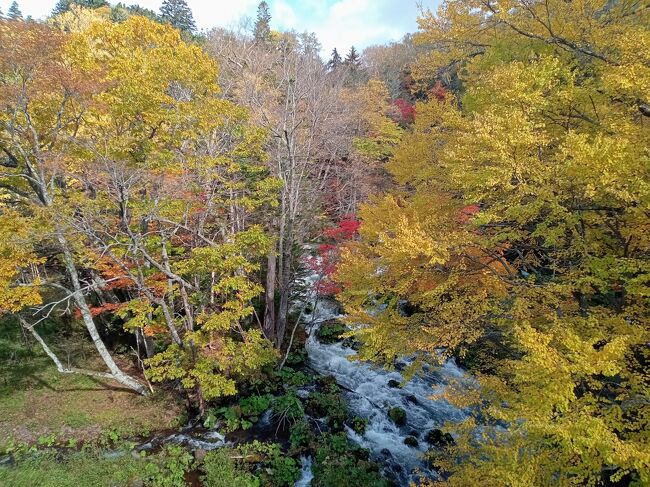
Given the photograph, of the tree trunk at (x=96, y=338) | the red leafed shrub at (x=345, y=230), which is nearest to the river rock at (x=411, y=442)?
the red leafed shrub at (x=345, y=230)

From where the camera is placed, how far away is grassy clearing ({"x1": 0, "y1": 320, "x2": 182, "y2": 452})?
988 cm

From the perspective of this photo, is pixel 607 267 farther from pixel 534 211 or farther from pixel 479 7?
pixel 479 7

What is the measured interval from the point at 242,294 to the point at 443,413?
757cm

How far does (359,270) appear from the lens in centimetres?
959

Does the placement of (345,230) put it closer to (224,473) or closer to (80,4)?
(224,473)

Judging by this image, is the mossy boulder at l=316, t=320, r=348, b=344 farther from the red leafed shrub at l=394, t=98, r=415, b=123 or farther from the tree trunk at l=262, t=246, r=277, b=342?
the red leafed shrub at l=394, t=98, r=415, b=123

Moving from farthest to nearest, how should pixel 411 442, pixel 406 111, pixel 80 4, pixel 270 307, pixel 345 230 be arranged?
pixel 80 4 < pixel 406 111 < pixel 345 230 < pixel 270 307 < pixel 411 442

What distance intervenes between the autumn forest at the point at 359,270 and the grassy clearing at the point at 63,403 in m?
0.07

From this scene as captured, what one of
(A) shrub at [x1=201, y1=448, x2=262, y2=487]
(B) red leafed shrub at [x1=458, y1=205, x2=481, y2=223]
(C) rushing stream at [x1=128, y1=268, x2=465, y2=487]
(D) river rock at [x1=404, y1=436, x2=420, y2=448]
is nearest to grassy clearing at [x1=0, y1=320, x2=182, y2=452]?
(C) rushing stream at [x1=128, y1=268, x2=465, y2=487]

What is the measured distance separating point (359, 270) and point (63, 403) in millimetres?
9719

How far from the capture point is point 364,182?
2420 centimetres

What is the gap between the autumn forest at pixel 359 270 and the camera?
5.79m

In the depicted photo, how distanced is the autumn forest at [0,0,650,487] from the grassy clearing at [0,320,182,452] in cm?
7

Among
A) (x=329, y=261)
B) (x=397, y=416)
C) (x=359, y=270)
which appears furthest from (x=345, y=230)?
(x=397, y=416)
